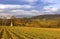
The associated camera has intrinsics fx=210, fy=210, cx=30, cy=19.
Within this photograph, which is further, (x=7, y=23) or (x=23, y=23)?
(x=7, y=23)

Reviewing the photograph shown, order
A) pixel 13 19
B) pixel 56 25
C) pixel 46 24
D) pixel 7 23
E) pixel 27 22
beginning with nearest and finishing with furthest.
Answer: pixel 56 25 < pixel 46 24 < pixel 27 22 < pixel 13 19 < pixel 7 23

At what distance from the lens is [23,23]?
10119 cm

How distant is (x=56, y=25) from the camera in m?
87.0

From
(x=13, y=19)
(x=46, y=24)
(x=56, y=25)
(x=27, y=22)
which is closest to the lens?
(x=56, y=25)

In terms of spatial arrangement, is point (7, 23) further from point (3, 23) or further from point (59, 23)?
point (59, 23)

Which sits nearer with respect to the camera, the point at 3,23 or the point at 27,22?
the point at 27,22

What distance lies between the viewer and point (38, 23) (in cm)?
9706

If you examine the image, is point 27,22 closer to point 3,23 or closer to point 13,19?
point 13,19

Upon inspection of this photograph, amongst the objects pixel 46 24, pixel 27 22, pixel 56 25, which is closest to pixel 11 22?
pixel 27 22

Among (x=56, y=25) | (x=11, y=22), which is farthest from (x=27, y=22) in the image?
(x=56, y=25)

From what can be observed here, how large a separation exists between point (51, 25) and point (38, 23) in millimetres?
8019

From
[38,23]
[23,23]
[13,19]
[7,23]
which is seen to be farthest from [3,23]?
[38,23]

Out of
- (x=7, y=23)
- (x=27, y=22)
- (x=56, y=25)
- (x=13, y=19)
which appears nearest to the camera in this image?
(x=56, y=25)

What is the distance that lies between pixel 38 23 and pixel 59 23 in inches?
513
